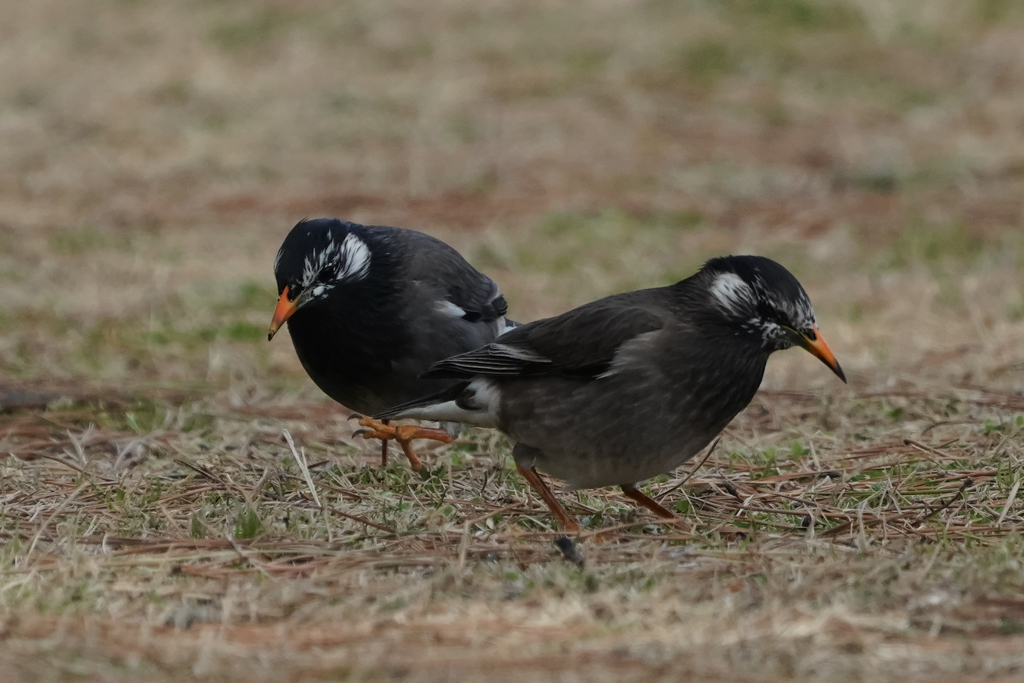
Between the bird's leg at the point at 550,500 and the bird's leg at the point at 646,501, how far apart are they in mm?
258

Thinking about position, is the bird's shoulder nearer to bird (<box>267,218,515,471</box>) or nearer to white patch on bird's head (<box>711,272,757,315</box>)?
bird (<box>267,218,515,471</box>)

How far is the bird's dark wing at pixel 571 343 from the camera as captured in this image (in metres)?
4.99

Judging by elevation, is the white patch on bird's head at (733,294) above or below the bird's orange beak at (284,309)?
above

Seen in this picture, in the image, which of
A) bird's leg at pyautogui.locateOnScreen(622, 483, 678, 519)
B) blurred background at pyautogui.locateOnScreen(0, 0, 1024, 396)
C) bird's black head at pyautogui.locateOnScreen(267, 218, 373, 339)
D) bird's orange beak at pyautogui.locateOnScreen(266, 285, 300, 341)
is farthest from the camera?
blurred background at pyautogui.locateOnScreen(0, 0, 1024, 396)

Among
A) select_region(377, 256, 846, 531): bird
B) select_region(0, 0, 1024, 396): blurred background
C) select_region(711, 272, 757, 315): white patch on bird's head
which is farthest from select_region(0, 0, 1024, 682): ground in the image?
select_region(711, 272, 757, 315): white patch on bird's head

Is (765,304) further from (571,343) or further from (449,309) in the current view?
(449,309)

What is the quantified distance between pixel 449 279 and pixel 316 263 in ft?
2.24

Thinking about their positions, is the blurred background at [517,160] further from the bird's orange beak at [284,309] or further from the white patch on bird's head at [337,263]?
the bird's orange beak at [284,309]

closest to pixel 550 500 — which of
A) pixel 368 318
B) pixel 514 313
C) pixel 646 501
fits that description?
pixel 646 501

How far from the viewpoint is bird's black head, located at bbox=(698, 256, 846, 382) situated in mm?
4805

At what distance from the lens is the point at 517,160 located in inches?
584

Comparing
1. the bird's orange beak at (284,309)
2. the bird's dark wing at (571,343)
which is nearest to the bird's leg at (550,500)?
the bird's dark wing at (571,343)

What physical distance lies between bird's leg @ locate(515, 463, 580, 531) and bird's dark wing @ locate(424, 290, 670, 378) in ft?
1.27

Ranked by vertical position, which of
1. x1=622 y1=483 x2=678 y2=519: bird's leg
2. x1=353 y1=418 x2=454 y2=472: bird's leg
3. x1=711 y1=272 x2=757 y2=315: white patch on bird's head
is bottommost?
x1=622 y1=483 x2=678 y2=519: bird's leg
